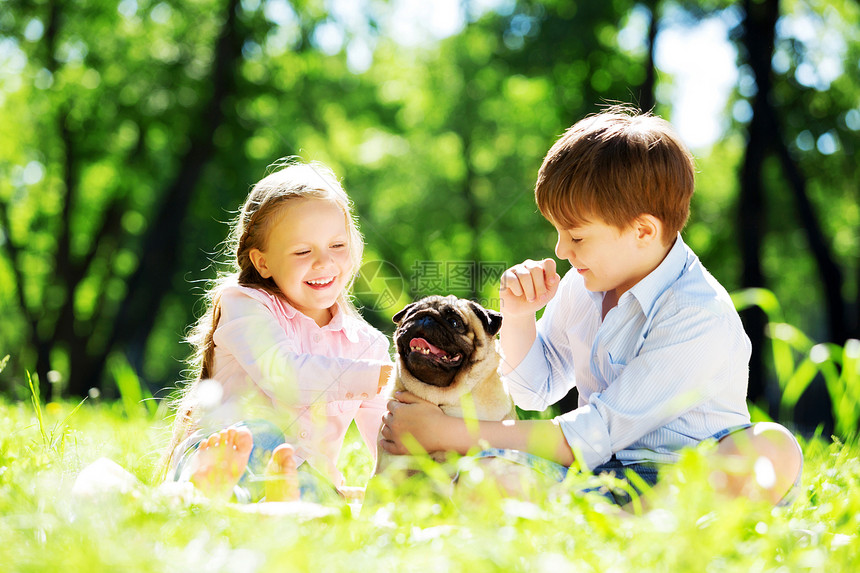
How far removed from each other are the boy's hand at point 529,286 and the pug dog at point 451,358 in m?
0.20

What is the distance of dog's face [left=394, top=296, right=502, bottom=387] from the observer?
9.42ft

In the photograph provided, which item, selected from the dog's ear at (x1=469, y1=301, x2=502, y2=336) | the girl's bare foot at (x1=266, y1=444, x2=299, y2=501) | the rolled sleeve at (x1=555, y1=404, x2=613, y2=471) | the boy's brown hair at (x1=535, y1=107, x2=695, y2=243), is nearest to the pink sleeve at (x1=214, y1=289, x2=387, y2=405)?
the dog's ear at (x1=469, y1=301, x2=502, y2=336)

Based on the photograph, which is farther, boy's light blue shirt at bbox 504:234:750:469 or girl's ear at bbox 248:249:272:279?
girl's ear at bbox 248:249:272:279

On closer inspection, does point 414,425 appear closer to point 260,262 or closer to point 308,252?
point 308,252

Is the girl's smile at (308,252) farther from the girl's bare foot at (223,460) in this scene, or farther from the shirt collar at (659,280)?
the shirt collar at (659,280)

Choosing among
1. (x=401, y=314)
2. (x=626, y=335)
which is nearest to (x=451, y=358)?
(x=401, y=314)

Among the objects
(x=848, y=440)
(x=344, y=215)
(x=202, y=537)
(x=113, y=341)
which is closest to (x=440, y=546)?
(x=202, y=537)

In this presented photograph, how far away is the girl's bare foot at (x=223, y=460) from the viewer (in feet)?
7.97

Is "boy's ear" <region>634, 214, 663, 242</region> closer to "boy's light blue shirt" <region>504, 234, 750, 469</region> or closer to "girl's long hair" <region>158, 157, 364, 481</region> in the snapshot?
"boy's light blue shirt" <region>504, 234, 750, 469</region>

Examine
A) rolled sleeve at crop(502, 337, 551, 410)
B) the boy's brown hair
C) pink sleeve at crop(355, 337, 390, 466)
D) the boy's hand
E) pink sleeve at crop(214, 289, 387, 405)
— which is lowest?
pink sleeve at crop(355, 337, 390, 466)

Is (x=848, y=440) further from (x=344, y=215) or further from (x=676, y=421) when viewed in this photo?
(x=344, y=215)

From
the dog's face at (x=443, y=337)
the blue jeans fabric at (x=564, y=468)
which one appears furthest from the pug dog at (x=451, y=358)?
the blue jeans fabric at (x=564, y=468)

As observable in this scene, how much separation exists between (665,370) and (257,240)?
1.93 meters

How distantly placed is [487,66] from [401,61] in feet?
11.7
